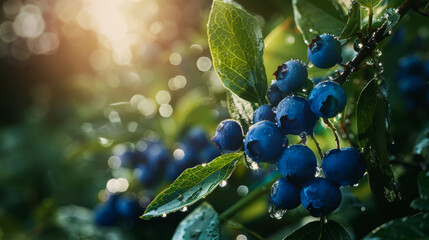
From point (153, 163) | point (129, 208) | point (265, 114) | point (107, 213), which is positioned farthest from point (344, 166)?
point (107, 213)

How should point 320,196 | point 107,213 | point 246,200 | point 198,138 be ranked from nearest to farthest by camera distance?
point 320,196, point 246,200, point 198,138, point 107,213

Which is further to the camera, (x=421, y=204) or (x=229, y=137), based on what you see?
(x=229, y=137)

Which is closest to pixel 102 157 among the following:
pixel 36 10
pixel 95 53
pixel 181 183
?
pixel 181 183

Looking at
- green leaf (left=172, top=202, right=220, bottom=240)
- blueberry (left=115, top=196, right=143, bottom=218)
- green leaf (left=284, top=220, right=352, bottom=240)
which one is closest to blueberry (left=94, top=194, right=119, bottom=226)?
blueberry (left=115, top=196, right=143, bottom=218)

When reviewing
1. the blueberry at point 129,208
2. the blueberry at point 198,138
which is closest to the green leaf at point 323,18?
the blueberry at point 198,138

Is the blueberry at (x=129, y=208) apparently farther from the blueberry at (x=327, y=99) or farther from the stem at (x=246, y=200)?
the blueberry at (x=327, y=99)

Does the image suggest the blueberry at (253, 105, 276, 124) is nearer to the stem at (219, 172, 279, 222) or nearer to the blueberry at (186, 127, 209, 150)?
the stem at (219, 172, 279, 222)

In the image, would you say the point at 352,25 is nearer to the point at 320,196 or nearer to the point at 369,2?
the point at 369,2
